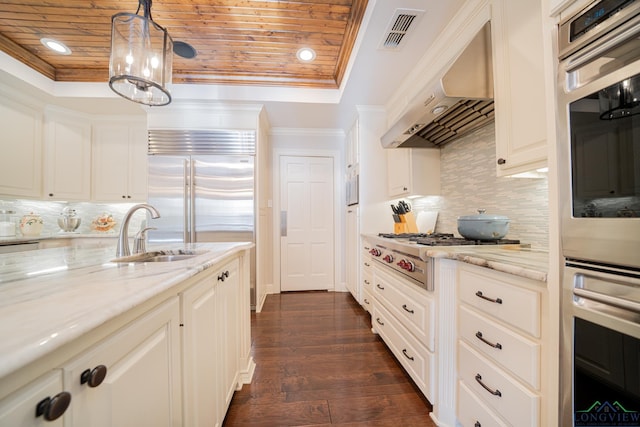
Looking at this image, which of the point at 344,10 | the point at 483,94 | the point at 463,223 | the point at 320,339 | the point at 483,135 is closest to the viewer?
the point at 483,94

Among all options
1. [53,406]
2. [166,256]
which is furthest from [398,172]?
[53,406]

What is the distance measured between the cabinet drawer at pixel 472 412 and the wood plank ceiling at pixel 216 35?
99.3 inches

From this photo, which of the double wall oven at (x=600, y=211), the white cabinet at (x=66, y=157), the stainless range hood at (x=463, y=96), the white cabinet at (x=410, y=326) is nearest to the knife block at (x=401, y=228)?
the white cabinet at (x=410, y=326)

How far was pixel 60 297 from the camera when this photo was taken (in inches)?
20.9

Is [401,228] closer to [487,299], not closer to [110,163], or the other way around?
[487,299]

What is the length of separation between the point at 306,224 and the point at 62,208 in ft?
11.1

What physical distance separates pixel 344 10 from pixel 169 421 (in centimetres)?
271

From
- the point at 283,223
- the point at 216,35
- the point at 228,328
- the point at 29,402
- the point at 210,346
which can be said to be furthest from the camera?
the point at 283,223

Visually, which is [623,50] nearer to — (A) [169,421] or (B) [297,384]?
(A) [169,421]

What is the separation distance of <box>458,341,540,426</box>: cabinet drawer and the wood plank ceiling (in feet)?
7.73

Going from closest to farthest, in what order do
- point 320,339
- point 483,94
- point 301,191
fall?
1. point 483,94
2. point 320,339
3. point 301,191

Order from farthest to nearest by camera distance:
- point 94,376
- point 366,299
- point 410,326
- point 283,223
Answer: point 283,223
point 366,299
point 410,326
point 94,376

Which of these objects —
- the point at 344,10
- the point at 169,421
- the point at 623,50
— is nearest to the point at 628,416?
the point at 623,50

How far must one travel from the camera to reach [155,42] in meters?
1.27
